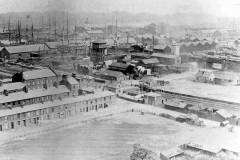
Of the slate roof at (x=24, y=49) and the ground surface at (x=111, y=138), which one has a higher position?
the slate roof at (x=24, y=49)

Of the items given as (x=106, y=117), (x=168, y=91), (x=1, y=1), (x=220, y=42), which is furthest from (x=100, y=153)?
(x=220, y=42)

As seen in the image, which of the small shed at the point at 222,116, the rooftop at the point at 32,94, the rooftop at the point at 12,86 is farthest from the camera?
the rooftop at the point at 12,86

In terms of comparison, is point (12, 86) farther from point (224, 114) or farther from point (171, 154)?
point (224, 114)

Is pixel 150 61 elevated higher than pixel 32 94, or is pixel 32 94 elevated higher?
pixel 150 61

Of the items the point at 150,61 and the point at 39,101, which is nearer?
the point at 39,101

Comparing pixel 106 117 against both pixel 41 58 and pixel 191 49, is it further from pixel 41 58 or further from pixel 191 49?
pixel 191 49

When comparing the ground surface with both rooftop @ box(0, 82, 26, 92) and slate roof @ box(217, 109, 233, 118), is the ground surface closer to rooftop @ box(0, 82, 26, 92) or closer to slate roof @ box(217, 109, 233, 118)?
slate roof @ box(217, 109, 233, 118)

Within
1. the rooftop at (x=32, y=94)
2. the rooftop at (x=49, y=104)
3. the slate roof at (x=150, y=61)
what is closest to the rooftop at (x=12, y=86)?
the rooftop at (x=32, y=94)

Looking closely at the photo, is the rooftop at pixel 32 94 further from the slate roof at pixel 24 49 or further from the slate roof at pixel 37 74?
the slate roof at pixel 24 49

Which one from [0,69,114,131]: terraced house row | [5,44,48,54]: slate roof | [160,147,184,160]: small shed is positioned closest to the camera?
[160,147,184,160]: small shed

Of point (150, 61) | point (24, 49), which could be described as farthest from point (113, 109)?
point (24, 49)

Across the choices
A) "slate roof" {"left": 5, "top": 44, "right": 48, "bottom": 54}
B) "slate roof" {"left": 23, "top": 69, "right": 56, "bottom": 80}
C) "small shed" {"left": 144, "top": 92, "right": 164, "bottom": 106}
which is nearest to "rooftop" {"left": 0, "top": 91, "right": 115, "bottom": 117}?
"small shed" {"left": 144, "top": 92, "right": 164, "bottom": 106}

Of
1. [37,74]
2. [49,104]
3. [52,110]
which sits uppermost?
[37,74]
